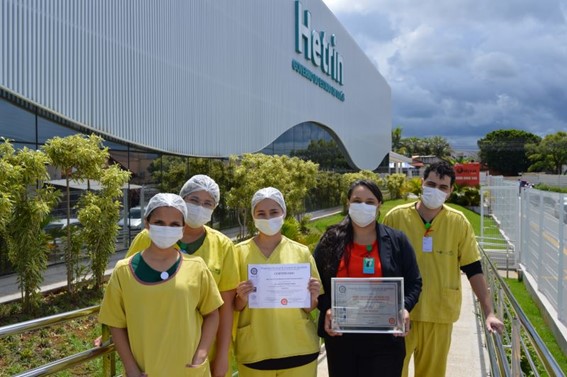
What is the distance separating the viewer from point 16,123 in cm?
1009

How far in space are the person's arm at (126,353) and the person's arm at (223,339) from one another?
0.44m

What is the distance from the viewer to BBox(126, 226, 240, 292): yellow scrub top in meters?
2.74

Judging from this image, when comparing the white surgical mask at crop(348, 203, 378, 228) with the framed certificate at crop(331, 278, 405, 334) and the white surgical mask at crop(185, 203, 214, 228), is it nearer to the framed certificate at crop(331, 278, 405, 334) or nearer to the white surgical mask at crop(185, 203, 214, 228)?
the framed certificate at crop(331, 278, 405, 334)

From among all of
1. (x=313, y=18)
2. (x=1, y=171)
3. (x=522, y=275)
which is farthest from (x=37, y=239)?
(x=313, y=18)

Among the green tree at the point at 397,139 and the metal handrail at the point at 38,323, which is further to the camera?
the green tree at the point at 397,139

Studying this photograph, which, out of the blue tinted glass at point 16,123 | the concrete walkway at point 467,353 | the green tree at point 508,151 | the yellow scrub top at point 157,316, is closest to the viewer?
the yellow scrub top at point 157,316

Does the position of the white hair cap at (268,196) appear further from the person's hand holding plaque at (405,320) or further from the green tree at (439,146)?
the green tree at (439,146)

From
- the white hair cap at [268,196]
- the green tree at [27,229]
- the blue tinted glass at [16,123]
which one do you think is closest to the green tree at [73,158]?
the green tree at [27,229]

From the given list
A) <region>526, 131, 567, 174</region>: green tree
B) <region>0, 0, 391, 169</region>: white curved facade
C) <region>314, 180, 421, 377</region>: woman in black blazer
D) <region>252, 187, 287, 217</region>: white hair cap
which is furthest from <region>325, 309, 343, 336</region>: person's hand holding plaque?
<region>526, 131, 567, 174</region>: green tree

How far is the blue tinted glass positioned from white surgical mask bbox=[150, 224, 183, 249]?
28.9ft

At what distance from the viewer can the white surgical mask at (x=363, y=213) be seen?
9.66ft

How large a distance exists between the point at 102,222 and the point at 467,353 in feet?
20.2

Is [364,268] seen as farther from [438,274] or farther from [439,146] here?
[439,146]

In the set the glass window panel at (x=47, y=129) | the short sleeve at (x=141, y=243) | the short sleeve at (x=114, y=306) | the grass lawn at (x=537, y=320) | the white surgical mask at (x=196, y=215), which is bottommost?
the grass lawn at (x=537, y=320)
